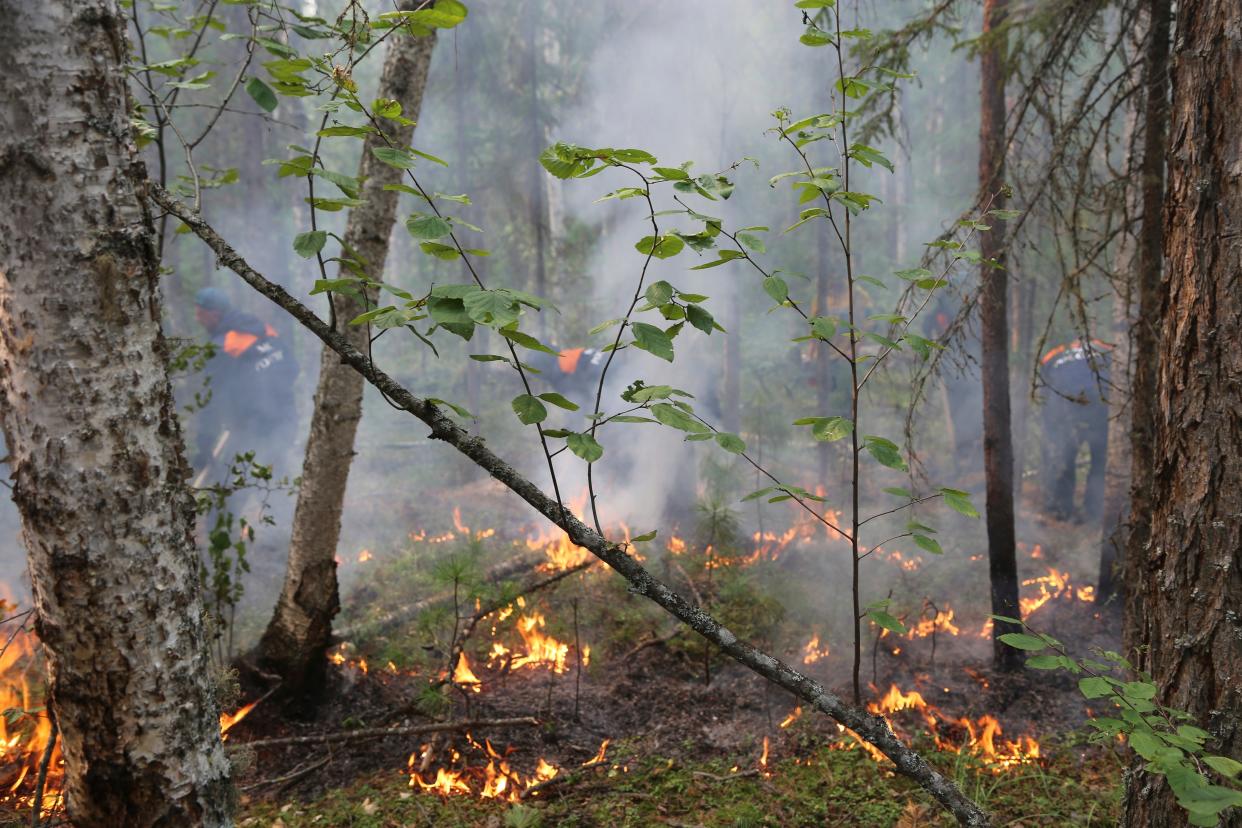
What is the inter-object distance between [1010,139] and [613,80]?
11652 mm

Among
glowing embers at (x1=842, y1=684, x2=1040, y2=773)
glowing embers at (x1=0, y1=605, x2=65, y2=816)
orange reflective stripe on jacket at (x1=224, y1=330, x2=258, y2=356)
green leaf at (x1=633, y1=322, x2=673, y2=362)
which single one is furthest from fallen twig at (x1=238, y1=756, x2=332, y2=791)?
orange reflective stripe on jacket at (x1=224, y1=330, x2=258, y2=356)

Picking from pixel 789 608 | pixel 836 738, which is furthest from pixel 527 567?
pixel 836 738

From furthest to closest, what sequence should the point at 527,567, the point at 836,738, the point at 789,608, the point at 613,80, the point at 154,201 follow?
the point at 613,80
the point at 527,567
the point at 789,608
the point at 836,738
the point at 154,201

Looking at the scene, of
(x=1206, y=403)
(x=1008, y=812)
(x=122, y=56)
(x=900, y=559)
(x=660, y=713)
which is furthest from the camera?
(x=900, y=559)

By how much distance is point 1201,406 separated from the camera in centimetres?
233

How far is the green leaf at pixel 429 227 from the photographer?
171 centimetres

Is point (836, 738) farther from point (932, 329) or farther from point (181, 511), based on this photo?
point (932, 329)

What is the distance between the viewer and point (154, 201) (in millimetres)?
2152

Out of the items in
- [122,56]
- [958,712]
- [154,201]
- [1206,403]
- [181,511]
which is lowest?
[958,712]

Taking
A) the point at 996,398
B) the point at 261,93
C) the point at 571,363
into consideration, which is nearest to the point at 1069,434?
the point at 996,398

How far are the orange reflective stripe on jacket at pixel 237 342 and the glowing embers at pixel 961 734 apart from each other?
9.34 meters

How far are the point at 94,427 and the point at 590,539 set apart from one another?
1.38 m

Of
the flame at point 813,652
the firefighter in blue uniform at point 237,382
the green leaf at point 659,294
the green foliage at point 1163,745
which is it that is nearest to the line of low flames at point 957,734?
the flame at point 813,652

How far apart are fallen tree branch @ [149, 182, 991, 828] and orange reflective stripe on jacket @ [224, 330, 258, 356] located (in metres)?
8.87
